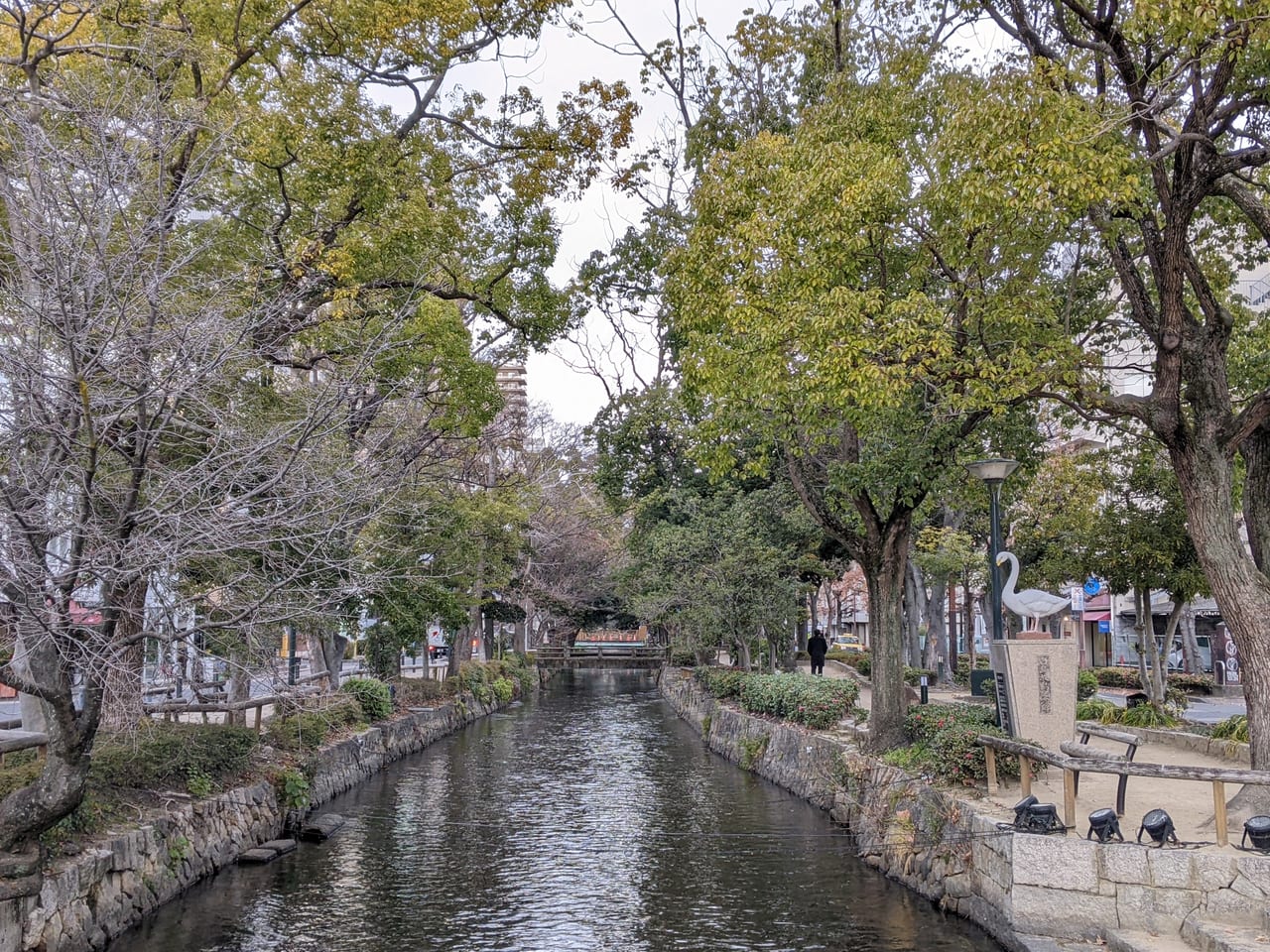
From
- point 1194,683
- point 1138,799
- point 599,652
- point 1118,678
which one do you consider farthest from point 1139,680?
point 599,652

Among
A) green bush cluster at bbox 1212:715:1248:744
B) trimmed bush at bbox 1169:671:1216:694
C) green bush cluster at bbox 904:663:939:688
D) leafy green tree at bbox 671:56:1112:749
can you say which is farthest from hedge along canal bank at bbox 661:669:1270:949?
trimmed bush at bbox 1169:671:1216:694

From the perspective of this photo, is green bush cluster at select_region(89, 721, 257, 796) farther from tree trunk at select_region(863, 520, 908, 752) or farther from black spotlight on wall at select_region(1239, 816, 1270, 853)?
black spotlight on wall at select_region(1239, 816, 1270, 853)

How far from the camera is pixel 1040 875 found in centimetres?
849

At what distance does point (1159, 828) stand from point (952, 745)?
3040 millimetres

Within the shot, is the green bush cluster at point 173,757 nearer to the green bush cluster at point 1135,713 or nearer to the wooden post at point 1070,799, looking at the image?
the wooden post at point 1070,799

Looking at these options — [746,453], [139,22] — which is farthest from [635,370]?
[139,22]

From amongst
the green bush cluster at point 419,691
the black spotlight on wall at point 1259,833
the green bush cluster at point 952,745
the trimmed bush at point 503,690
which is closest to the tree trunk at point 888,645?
the green bush cluster at point 952,745

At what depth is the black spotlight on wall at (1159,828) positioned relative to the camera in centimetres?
830

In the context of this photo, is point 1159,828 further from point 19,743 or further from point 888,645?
point 19,743

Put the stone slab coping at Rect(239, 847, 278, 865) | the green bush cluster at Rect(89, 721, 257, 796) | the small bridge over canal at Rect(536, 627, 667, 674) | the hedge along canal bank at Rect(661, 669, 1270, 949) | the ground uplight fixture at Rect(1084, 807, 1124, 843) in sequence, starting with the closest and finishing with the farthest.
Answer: the hedge along canal bank at Rect(661, 669, 1270, 949)
the ground uplight fixture at Rect(1084, 807, 1124, 843)
the green bush cluster at Rect(89, 721, 257, 796)
the stone slab coping at Rect(239, 847, 278, 865)
the small bridge over canal at Rect(536, 627, 667, 674)

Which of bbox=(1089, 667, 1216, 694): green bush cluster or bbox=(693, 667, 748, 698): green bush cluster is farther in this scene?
bbox=(1089, 667, 1216, 694): green bush cluster

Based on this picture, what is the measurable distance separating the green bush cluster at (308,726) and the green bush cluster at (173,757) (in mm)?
1050

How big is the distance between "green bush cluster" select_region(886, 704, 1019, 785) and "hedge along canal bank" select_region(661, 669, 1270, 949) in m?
0.30

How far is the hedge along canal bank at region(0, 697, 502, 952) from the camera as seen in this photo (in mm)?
7715
